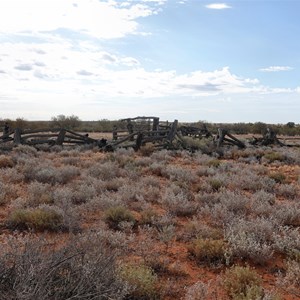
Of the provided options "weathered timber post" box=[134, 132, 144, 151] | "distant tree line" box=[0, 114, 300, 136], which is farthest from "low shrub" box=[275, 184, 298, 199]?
"distant tree line" box=[0, 114, 300, 136]

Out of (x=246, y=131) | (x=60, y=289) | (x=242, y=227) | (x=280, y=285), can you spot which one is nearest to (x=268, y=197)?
(x=242, y=227)

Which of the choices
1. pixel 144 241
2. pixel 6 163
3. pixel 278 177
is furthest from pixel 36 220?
pixel 278 177

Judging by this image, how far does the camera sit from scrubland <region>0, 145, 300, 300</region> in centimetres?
356

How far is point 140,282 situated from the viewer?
174 inches

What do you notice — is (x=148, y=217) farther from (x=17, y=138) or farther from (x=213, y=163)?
(x=17, y=138)

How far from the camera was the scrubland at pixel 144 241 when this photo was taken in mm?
3557

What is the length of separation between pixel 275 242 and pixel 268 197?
332cm

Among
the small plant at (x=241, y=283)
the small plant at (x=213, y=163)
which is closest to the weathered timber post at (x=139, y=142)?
the small plant at (x=213, y=163)

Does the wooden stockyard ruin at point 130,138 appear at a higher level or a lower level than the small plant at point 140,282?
higher

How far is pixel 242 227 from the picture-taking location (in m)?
6.47

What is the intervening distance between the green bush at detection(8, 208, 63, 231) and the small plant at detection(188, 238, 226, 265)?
2.57m

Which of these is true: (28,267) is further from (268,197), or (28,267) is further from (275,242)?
(268,197)

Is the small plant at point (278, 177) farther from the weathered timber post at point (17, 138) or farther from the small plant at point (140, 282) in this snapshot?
the weathered timber post at point (17, 138)

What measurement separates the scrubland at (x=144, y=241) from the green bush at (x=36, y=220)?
0.06 ft
